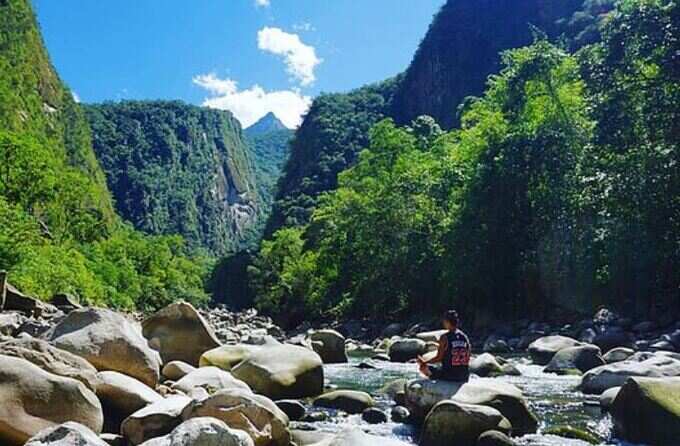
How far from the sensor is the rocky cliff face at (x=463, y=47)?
105 metres

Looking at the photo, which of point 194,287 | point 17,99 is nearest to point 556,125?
point 17,99

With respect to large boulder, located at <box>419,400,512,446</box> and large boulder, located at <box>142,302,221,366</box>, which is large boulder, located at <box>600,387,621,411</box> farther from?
large boulder, located at <box>142,302,221,366</box>

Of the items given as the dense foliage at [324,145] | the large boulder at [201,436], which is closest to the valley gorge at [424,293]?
the large boulder at [201,436]

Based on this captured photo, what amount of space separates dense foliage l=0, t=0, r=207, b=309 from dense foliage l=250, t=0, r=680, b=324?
57.7ft

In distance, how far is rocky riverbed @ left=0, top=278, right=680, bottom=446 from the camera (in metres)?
6.59

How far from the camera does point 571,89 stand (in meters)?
29.5

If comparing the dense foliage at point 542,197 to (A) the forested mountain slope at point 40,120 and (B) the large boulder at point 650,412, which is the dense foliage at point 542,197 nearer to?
(B) the large boulder at point 650,412

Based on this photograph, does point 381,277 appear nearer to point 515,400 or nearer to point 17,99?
point 515,400

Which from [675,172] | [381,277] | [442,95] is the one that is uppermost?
[442,95]

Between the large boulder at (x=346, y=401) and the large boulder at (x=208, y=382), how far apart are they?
1.46m

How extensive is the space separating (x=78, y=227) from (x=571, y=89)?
41.9 m

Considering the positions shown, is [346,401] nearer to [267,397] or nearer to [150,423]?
[267,397]

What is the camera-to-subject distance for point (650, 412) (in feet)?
27.0

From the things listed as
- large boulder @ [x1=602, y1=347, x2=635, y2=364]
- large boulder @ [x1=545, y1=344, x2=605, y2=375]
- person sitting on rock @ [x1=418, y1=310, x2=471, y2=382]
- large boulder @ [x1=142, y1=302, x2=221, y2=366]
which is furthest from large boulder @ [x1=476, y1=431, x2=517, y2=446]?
large boulder @ [x1=602, y1=347, x2=635, y2=364]
